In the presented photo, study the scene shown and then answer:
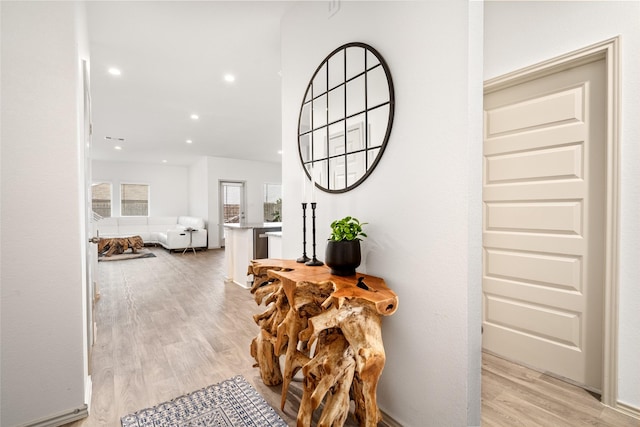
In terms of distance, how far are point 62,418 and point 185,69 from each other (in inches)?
126

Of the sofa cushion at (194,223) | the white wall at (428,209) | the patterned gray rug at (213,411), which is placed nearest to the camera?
the white wall at (428,209)

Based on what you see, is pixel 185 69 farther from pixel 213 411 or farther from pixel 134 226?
pixel 134 226

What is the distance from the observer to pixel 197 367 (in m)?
2.00

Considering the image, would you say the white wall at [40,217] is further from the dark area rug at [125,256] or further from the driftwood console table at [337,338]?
the dark area rug at [125,256]

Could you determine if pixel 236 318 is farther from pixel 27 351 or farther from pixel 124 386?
pixel 27 351

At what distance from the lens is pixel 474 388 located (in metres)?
1.17

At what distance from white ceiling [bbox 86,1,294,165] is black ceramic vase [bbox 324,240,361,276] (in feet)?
6.41

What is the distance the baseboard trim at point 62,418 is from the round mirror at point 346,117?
1.77 m

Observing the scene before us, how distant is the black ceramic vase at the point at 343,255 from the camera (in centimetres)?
144

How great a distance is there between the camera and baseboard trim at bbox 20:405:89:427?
1414 mm

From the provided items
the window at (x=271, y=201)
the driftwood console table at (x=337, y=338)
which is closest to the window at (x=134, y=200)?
the window at (x=271, y=201)

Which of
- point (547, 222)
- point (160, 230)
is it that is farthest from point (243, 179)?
point (547, 222)

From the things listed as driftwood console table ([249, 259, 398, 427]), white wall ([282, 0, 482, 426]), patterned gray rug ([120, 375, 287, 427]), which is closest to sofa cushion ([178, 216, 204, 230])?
patterned gray rug ([120, 375, 287, 427])

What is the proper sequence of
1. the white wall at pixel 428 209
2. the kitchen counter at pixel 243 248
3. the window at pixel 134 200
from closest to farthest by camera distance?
1. the white wall at pixel 428 209
2. the kitchen counter at pixel 243 248
3. the window at pixel 134 200
